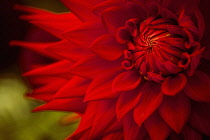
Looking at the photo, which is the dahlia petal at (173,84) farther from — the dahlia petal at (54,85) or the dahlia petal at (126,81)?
the dahlia petal at (54,85)

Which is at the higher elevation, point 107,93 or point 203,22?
point 203,22

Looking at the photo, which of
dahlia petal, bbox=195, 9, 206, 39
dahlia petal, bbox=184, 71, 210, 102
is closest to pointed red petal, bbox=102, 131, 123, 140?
dahlia petal, bbox=184, 71, 210, 102

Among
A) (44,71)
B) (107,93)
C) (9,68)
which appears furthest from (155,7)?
(9,68)

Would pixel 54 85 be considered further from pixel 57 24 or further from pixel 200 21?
pixel 200 21

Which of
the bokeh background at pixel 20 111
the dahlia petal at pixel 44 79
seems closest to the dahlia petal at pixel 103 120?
the dahlia petal at pixel 44 79

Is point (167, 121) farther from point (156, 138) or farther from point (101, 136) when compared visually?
point (101, 136)

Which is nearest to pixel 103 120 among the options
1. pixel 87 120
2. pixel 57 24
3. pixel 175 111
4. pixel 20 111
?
pixel 87 120
